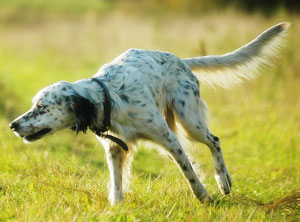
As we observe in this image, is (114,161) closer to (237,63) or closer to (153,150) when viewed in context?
(237,63)

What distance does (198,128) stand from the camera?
4.43 meters

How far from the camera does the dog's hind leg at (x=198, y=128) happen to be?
4.32 meters

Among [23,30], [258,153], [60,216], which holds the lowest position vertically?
[23,30]

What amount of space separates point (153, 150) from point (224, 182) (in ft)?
6.82

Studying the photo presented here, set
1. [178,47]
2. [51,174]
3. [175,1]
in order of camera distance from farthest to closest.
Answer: [175,1], [178,47], [51,174]

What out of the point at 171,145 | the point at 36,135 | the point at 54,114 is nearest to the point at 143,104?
the point at 171,145

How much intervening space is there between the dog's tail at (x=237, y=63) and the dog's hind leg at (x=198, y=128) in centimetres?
46

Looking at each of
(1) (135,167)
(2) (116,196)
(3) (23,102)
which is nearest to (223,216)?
(2) (116,196)

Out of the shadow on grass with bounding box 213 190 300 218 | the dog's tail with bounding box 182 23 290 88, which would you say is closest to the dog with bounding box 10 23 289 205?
the dog's tail with bounding box 182 23 290 88

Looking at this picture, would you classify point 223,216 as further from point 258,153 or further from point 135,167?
point 258,153

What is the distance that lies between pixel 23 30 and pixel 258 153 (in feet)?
45.7

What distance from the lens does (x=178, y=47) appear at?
1034 centimetres

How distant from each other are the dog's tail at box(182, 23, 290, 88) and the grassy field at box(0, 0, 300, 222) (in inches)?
30.4

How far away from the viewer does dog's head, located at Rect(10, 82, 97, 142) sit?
128 inches
